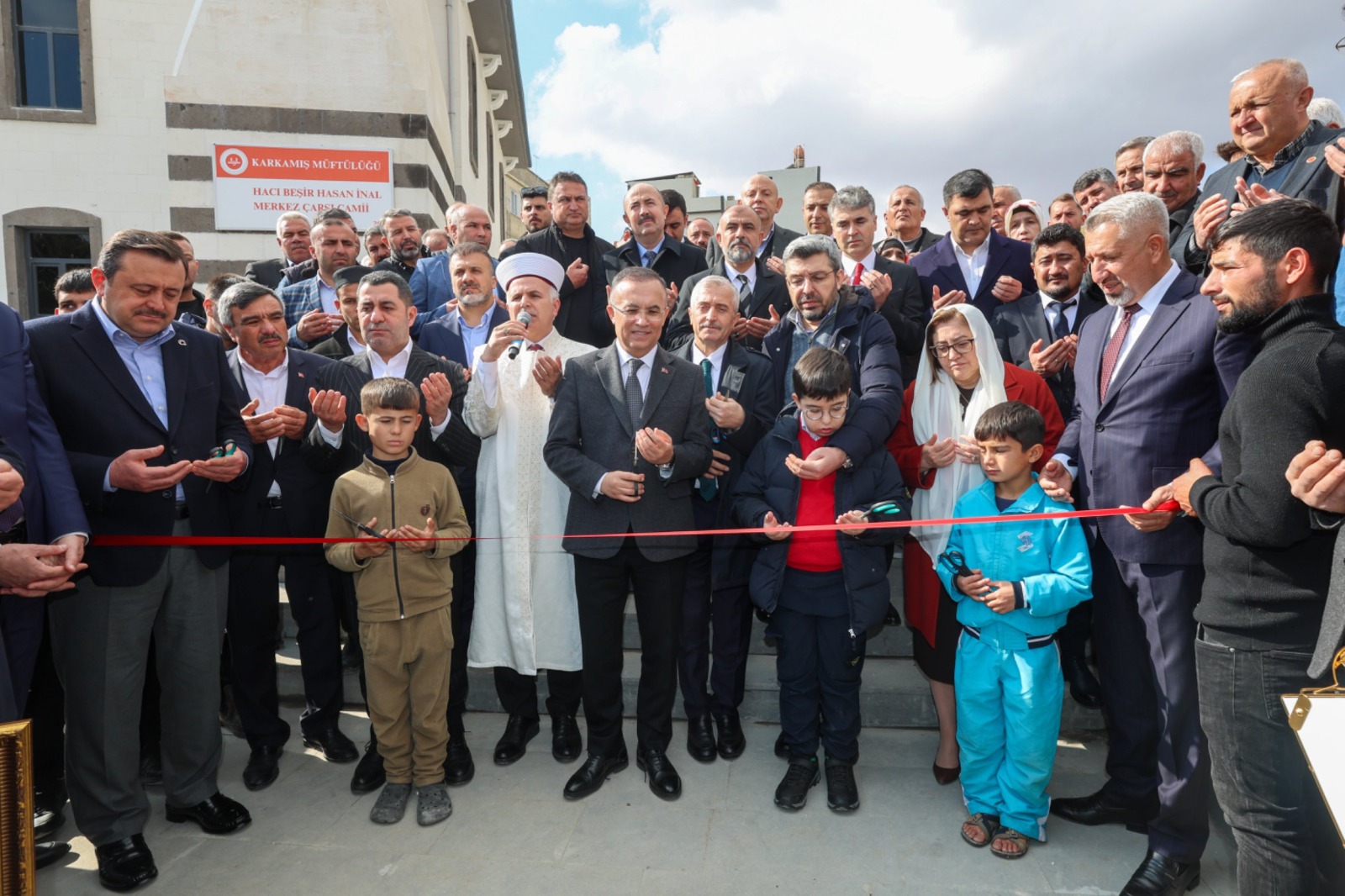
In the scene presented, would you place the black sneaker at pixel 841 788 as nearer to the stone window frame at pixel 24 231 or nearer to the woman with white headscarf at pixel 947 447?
the woman with white headscarf at pixel 947 447

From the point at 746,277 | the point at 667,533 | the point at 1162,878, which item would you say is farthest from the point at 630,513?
the point at 1162,878

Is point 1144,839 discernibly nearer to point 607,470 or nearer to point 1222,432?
point 1222,432

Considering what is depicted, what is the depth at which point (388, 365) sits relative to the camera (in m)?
3.75

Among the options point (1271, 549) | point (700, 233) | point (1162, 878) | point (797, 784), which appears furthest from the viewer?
point (700, 233)

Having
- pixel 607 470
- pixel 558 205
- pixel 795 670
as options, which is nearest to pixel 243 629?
pixel 607 470

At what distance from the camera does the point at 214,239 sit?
9.60m

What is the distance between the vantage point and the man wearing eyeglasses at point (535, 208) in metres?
6.24

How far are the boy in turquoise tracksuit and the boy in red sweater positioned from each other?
388 mm

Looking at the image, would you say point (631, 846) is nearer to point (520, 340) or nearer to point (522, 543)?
point (522, 543)

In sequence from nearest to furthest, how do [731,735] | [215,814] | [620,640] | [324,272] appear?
1. [215,814]
2. [620,640]
3. [731,735]
4. [324,272]

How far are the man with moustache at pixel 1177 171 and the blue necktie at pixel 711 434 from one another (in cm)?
274

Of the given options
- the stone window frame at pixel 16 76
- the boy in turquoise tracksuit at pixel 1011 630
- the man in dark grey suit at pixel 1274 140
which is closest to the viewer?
the boy in turquoise tracksuit at pixel 1011 630

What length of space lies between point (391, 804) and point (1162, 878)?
10.1 ft

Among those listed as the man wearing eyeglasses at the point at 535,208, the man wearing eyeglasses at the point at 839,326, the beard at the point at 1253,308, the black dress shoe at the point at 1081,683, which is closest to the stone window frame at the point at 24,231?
the man wearing eyeglasses at the point at 535,208
